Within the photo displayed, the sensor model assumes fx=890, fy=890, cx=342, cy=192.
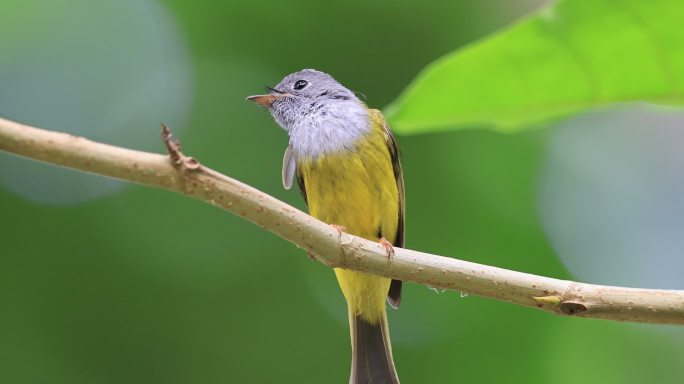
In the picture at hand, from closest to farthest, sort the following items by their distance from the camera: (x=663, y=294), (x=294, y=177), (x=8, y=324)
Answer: (x=663, y=294) → (x=294, y=177) → (x=8, y=324)

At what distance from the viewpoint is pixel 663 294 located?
67.0 inches

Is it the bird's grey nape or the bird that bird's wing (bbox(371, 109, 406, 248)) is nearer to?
the bird

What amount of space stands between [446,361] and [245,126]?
1.68 m

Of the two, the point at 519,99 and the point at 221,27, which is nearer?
the point at 519,99

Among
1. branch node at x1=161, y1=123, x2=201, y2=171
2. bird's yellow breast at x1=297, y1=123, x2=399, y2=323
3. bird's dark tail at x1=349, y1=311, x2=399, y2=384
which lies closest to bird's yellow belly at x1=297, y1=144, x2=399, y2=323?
bird's yellow breast at x1=297, y1=123, x2=399, y2=323

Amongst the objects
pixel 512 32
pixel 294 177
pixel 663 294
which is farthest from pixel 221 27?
pixel 512 32

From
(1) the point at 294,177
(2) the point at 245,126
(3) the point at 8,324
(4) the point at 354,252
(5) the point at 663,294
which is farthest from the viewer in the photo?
(2) the point at 245,126

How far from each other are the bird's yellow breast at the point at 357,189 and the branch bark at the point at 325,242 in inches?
52.4

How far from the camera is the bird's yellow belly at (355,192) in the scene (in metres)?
3.44

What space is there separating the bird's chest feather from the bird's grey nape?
5cm

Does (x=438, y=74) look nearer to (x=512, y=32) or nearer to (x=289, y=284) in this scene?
(x=512, y=32)

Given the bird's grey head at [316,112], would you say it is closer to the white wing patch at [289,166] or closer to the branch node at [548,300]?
the white wing patch at [289,166]

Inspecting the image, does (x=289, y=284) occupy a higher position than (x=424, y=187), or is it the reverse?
(x=424, y=187)

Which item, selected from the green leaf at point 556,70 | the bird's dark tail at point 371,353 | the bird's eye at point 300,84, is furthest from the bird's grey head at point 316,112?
the green leaf at point 556,70
